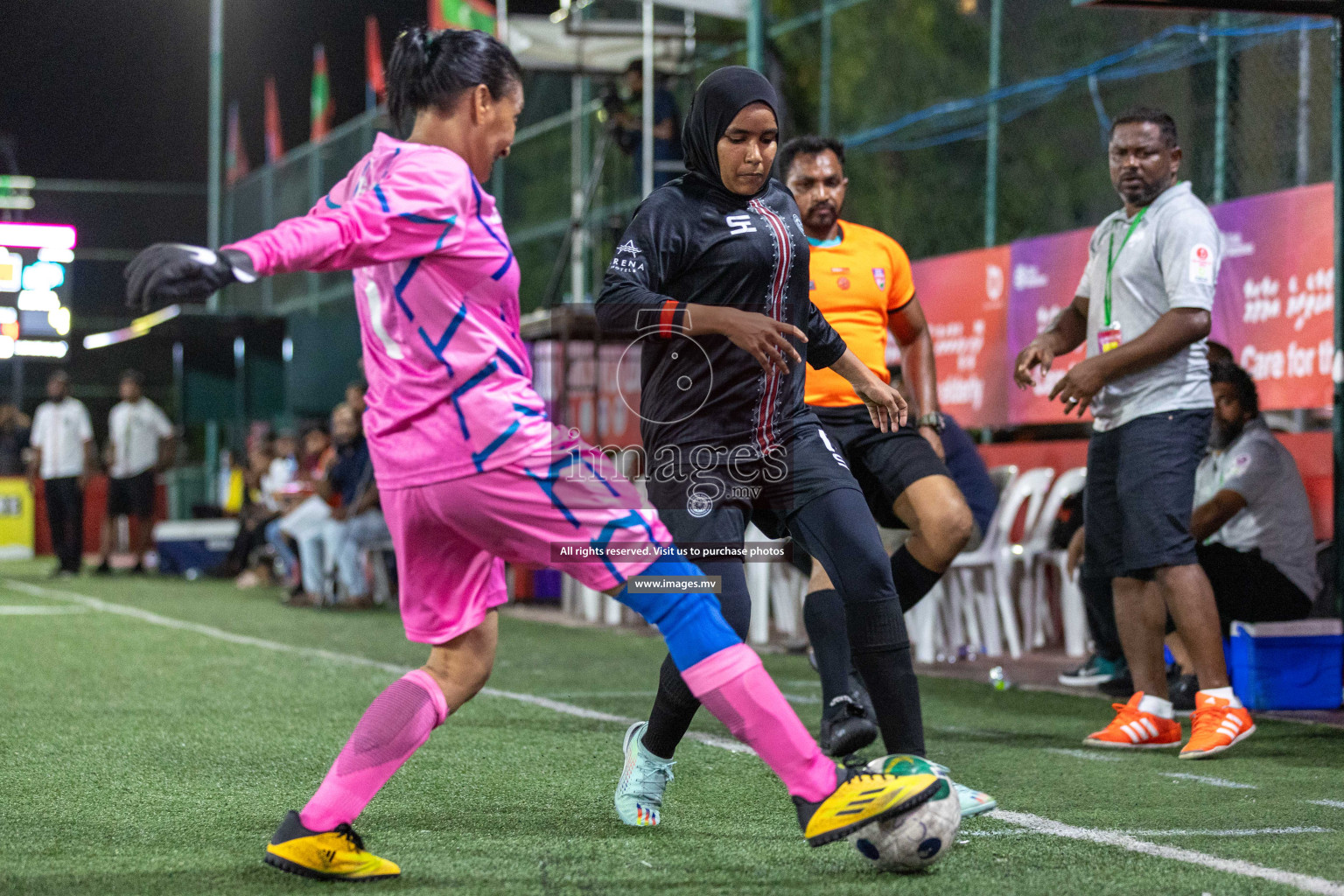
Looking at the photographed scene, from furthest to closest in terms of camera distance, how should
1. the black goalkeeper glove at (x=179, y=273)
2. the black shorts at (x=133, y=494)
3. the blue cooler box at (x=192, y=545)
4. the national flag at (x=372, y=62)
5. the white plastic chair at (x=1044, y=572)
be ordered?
the national flag at (x=372, y=62) → the blue cooler box at (x=192, y=545) → the black shorts at (x=133, y=494) → the white plastic chair at (x=1044, y=572) → the black goalkeeper glove at (x=179, y=273)

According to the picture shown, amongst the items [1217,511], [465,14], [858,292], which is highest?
[465,14]

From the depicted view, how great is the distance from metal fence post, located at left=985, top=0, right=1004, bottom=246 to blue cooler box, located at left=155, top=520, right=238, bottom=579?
10.2 metres

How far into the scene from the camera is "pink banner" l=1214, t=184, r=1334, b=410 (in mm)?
7965

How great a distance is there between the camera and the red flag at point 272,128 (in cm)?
3484

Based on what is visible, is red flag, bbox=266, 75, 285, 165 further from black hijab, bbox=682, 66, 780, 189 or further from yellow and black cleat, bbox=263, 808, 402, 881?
yellow and black cleat, bbox=263, 808, 402, 881

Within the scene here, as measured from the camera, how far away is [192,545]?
18.0m

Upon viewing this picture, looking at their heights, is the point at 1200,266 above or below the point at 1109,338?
above

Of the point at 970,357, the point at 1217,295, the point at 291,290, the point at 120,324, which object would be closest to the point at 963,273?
the point at 970,357

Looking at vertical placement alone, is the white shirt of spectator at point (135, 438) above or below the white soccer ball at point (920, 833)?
above

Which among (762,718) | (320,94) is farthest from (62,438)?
(320,94)

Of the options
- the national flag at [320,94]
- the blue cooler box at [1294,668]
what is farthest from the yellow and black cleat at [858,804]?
the national flag at [320,94]

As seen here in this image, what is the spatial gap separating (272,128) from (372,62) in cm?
700

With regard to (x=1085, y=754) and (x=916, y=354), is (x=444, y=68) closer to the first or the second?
(x=916, y=354)

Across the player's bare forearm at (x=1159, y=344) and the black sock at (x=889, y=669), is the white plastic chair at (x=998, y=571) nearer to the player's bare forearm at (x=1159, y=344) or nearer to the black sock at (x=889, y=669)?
the player's bare forearm at (x=1159, y=344)
